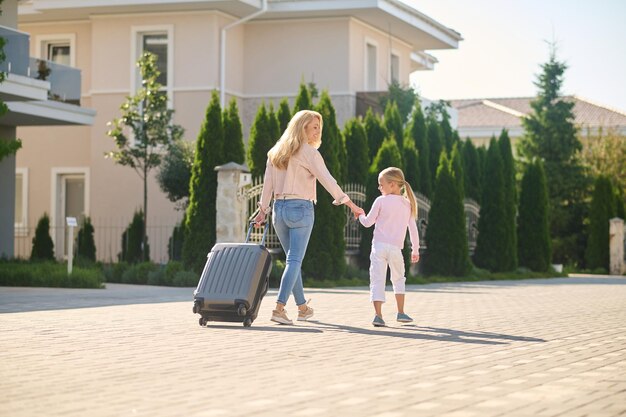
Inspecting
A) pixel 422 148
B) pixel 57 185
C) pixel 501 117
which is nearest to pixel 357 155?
pixel 422 148

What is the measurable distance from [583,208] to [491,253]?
49.4 ft

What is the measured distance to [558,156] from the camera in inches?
1893

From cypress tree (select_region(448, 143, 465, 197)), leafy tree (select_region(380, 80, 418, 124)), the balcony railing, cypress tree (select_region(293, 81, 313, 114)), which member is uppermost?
leafy tree (select_region(380, 80, 418, 124))

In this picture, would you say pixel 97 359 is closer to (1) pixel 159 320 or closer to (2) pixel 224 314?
(2) pixel 224 314

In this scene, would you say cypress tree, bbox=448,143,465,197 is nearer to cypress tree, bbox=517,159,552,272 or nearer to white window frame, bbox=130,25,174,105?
cypress tree, bbox=517,159,552,272

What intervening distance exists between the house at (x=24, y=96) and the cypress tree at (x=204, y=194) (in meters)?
3.31

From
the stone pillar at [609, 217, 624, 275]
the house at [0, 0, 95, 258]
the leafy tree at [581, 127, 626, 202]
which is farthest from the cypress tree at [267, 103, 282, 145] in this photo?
the leafy tree at [581, 127, 626, 202]

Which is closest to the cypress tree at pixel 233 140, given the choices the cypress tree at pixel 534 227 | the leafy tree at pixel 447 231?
the leafy tree at pixel 447 231

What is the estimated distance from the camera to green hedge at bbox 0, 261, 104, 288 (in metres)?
20.7

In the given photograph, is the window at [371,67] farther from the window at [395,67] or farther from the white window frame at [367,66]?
the window at [395,67]

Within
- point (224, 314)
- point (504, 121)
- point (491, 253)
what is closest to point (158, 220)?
point (491, 253)

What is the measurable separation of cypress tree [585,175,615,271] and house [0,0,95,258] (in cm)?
2064

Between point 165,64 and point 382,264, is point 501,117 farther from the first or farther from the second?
point 382,264

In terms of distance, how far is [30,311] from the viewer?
1385 centimetres
